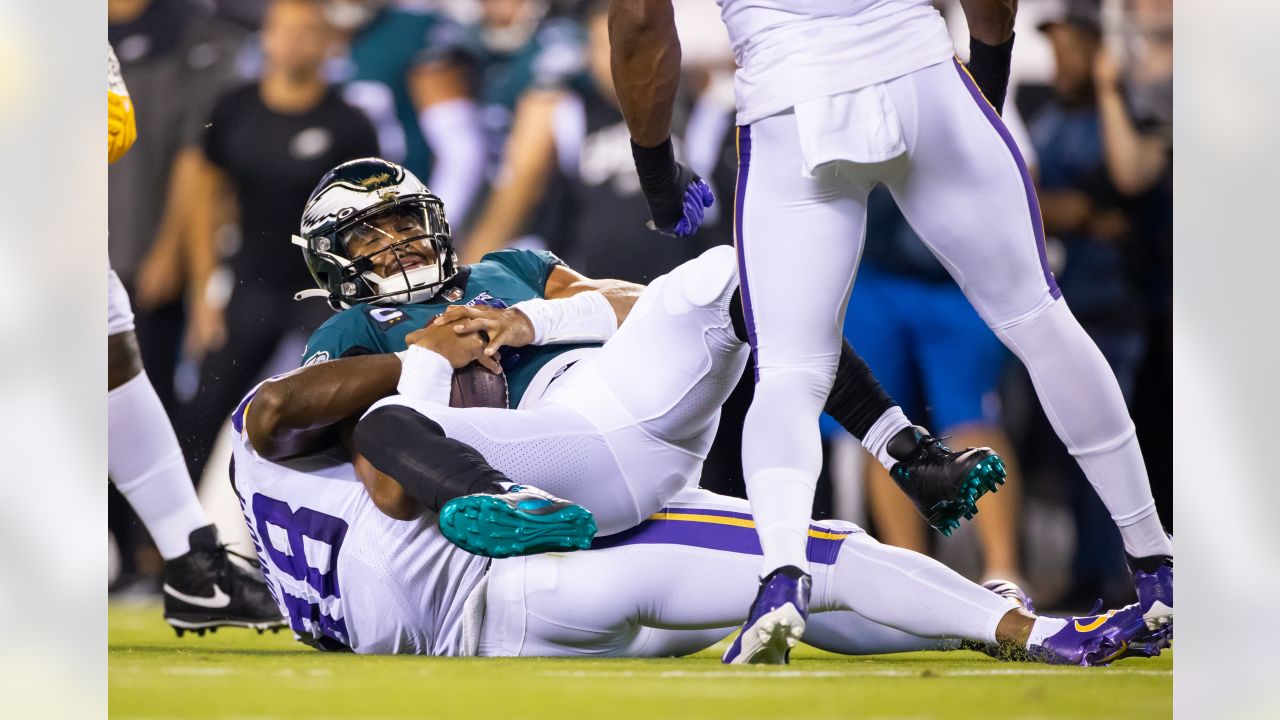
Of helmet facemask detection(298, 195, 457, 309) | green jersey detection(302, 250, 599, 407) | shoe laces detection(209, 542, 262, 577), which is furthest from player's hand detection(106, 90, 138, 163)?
shoe laces detection(209, 542, 262, 577)

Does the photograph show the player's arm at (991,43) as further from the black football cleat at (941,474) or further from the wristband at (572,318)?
→ the wristband at (572,318)

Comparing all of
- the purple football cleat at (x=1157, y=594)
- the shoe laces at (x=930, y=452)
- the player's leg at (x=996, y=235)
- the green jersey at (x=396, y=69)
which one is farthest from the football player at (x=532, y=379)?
the purple football cleat at (x=1157, y=594)

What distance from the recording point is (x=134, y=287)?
2795mm

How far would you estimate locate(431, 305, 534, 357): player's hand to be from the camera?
2541 mm

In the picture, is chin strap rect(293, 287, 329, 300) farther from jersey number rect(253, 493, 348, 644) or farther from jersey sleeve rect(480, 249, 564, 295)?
jersey number rect(253, 493, 348, 644)

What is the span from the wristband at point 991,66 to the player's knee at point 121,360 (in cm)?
185

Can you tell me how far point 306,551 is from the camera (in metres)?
2.46

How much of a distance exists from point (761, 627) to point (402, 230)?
44.5 inches

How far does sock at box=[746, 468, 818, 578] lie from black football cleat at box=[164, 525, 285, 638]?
121cm

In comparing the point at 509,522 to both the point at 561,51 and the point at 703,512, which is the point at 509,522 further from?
the point at 561,51

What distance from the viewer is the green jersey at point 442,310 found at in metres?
2.58

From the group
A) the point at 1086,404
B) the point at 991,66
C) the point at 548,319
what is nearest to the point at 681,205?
the point at 548,319
